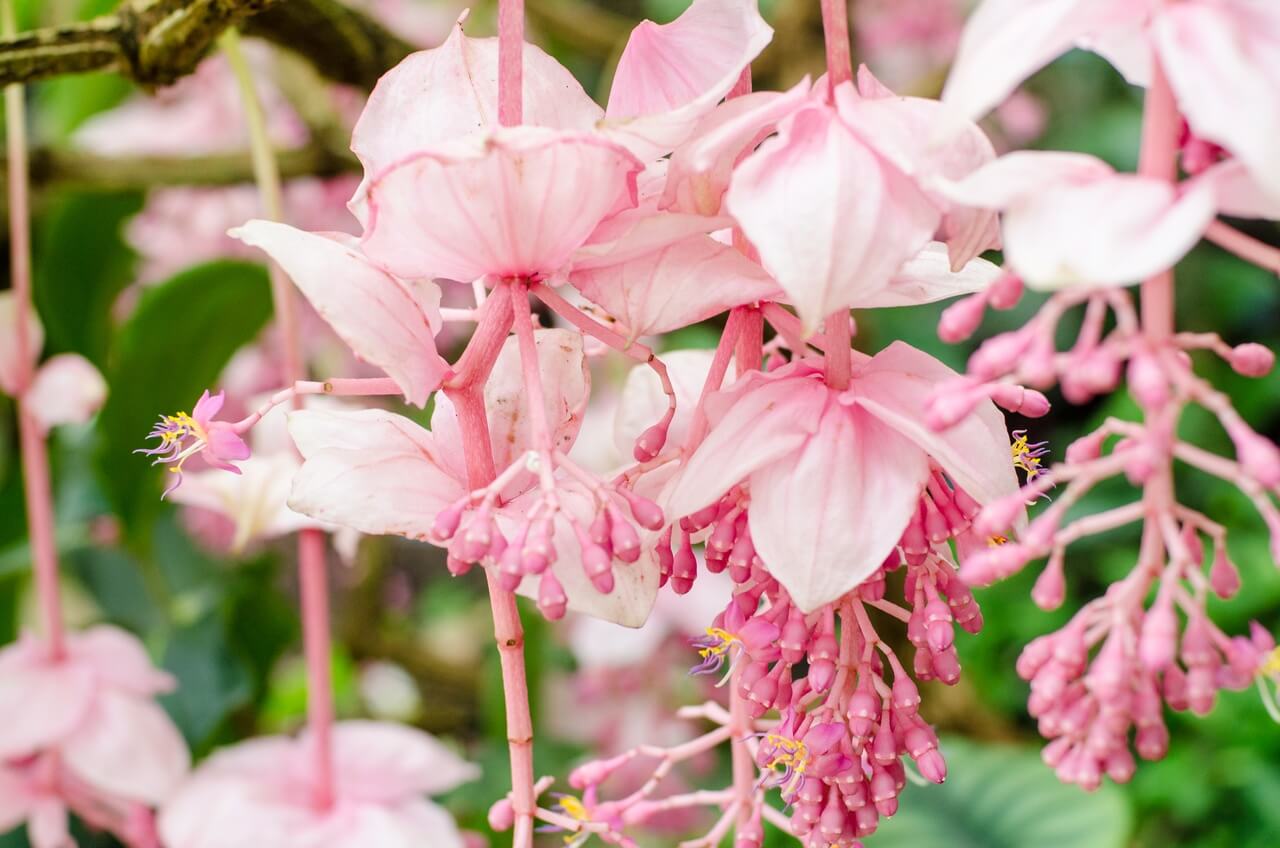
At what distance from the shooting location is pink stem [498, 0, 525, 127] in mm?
312

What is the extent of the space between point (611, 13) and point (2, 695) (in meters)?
1.72

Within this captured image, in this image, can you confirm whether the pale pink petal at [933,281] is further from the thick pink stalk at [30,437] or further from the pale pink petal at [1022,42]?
the thick pink stalk at [30,437]

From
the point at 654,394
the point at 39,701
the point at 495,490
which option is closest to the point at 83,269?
the point at 39,701

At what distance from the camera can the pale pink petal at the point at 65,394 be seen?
616 millimetres

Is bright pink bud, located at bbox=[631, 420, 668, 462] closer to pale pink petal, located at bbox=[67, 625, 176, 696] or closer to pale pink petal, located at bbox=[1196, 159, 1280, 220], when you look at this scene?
pale pink petal, located at bbox=[1196, 159, 1280, 220]

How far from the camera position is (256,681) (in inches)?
33.7

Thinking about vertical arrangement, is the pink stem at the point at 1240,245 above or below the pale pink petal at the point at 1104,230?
below

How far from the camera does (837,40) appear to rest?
0.30 m

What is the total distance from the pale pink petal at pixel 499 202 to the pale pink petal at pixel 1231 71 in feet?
0.38

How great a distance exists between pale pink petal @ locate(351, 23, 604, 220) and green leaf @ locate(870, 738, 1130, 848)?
0.52 meters

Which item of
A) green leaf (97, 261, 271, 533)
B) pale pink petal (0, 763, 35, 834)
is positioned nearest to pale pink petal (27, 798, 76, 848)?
pale pink petal (0, 763, 35, 834)

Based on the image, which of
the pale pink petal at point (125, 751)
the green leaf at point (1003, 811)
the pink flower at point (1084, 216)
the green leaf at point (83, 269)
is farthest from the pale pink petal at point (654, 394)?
the green leaf at point (83, 269)

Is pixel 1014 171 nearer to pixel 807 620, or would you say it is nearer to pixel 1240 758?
pixel 807 620

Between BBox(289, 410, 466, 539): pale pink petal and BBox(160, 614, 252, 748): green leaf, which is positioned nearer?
BBox(289, 410, 466, 539): pale pink petal
